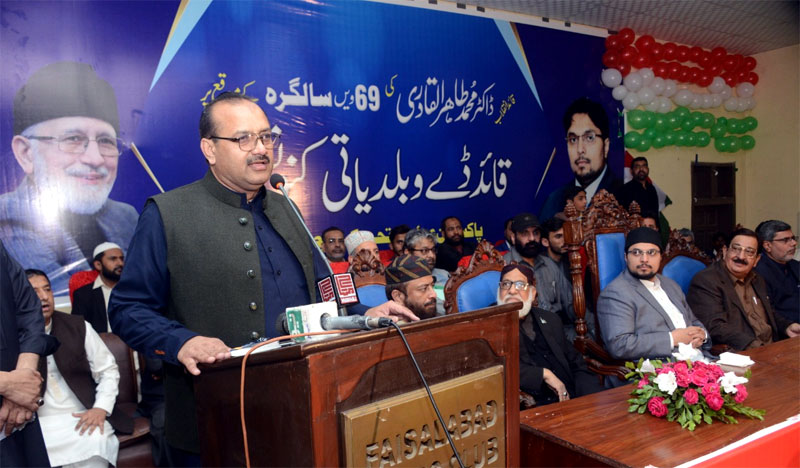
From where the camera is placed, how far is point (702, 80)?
7504 mm

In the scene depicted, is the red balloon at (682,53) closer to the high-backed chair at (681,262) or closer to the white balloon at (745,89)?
the white balloon at (745,89)

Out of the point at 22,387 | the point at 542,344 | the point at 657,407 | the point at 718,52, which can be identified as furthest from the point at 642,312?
the point at 718,52

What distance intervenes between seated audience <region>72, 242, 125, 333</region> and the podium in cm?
310

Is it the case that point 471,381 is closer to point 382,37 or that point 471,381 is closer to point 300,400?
point 300,400

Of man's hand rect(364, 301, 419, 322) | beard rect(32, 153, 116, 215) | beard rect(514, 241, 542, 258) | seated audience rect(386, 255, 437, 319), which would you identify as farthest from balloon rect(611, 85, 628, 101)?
man's hand rect(364, 301, 419, 322)

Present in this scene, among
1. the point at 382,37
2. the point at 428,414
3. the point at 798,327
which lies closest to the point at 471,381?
the point at 428,414

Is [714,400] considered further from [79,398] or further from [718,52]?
[718,52]

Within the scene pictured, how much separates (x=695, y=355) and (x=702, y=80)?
22.3 feet

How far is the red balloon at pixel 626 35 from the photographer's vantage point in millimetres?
6668

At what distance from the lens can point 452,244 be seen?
5500mm

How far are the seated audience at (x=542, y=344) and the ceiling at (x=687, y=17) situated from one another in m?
3.83

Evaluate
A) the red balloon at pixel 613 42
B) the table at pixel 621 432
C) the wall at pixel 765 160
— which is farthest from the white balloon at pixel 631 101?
the table at pixel 621 432

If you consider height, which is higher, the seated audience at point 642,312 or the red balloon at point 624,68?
the red balloon at point 624,68

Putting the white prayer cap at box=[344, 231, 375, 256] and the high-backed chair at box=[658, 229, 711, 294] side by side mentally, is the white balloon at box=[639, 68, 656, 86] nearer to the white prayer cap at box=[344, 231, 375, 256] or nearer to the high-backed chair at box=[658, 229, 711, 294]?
the high-backed chair at box=[658, 229, 711, 294]
